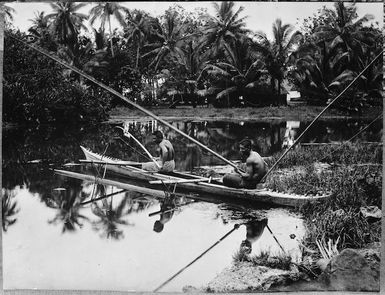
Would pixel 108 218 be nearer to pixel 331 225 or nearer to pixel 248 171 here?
pixel 248 171

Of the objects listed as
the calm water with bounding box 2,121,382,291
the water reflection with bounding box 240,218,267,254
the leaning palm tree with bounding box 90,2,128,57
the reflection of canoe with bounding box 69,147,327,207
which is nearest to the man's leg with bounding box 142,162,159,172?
the reflection of canoe with bounding box 69,147,327,207

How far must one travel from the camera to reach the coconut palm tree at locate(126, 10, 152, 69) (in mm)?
4859

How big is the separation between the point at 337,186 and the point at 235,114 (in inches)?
47.4

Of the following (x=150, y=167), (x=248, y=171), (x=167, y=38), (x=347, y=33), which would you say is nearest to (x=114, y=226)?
(x=150, y=167)

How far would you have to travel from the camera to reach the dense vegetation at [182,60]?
4852mm

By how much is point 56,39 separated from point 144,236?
6.79 ft

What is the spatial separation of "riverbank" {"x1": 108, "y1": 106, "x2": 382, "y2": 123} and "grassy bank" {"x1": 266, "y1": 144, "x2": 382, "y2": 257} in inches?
13.0

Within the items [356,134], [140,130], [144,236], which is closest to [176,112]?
[140,130]

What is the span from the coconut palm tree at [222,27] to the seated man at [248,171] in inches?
38.1

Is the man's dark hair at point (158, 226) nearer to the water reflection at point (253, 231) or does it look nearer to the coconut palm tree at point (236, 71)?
the water reflection at point (253, 231)

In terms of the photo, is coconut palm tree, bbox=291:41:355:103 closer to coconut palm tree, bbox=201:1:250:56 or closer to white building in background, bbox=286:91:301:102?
white building in background, bbox=286:91:301:102

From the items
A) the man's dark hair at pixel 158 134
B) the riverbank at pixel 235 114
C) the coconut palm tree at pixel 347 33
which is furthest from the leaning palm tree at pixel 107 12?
the coconut palm tree at pixel 347 33

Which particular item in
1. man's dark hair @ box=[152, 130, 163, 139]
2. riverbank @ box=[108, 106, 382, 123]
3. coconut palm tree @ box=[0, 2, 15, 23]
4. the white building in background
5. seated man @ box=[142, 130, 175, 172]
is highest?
coconut palm tree @ box=[0, 2, 15, 23]

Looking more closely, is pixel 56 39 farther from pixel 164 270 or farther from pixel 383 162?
pixel 383 162
